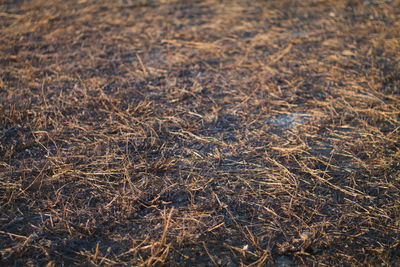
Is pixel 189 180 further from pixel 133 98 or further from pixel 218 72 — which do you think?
pixel 218 72

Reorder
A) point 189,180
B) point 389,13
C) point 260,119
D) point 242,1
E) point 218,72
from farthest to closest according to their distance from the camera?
point 242,1 → point 389,13 → point 218,72 → point 260,119 → point 189,180

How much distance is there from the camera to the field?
1549mm

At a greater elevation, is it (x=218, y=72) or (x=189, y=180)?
(x=218, y=72)

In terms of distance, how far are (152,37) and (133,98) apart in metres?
1.25

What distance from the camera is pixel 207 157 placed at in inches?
80.2

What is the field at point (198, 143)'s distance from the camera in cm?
155

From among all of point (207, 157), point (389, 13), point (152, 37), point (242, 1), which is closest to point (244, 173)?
point (207, 157)

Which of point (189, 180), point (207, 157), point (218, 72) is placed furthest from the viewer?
point (218, 72)

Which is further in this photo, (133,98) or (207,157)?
(133,98)

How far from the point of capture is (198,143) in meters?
2.15

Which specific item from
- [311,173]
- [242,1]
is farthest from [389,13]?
[311,173]

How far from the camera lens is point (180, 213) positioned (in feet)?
5.52

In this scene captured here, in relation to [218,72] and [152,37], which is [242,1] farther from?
[218,72]

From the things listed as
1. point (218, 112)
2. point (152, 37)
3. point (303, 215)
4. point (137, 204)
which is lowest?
point (303, 215)
